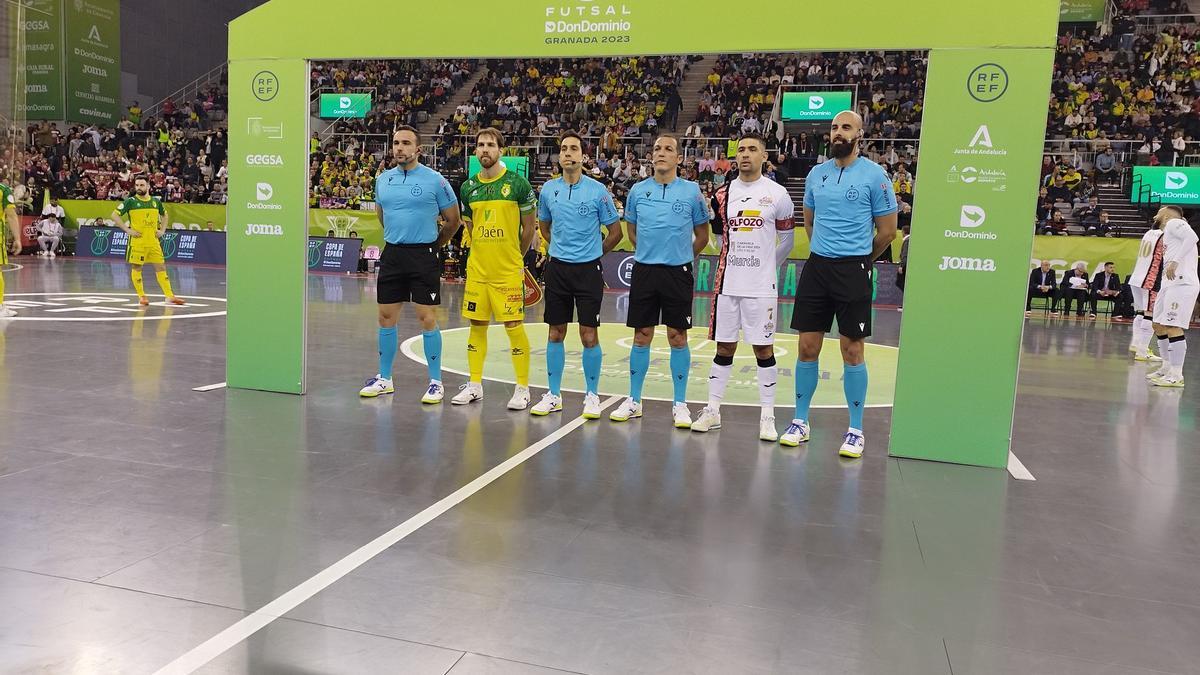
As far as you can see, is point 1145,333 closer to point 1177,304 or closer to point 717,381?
point 1177,304

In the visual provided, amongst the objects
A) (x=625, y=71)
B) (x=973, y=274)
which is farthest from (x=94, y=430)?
(x=625, y=71)

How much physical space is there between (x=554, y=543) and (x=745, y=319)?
9.06 ft

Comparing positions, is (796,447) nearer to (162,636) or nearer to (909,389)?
(909,389)

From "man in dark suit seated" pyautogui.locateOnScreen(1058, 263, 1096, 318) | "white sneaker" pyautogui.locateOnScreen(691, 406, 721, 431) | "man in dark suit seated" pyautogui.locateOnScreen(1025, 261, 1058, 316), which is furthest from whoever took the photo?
"man in dark suit seated" pyautogui.locateOnScreen(1025, 261, 1058, 316)

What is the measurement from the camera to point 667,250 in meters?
6.46

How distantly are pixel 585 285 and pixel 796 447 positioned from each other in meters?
1.95

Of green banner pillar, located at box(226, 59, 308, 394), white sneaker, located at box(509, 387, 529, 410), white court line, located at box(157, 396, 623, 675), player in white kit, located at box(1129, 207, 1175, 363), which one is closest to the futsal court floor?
white court line, located at box(157, 396, 623, 675)

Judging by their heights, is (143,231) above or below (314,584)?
above

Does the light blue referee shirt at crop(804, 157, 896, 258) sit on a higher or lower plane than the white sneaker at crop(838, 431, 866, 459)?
higher

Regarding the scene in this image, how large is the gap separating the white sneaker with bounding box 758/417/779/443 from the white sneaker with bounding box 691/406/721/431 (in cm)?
35

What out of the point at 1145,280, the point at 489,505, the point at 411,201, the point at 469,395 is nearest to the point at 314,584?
the point at 489,505

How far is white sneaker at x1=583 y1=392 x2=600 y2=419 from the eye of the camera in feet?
21.9

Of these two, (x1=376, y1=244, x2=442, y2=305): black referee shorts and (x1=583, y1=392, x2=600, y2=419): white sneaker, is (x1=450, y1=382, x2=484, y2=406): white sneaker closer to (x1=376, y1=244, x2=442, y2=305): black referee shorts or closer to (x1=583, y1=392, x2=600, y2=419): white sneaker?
(x1=376, y1=244, x2=442, y2=305): black referee shorts

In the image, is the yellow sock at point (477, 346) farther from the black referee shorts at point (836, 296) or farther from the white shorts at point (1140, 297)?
the white shorts at point (1140, 297)
